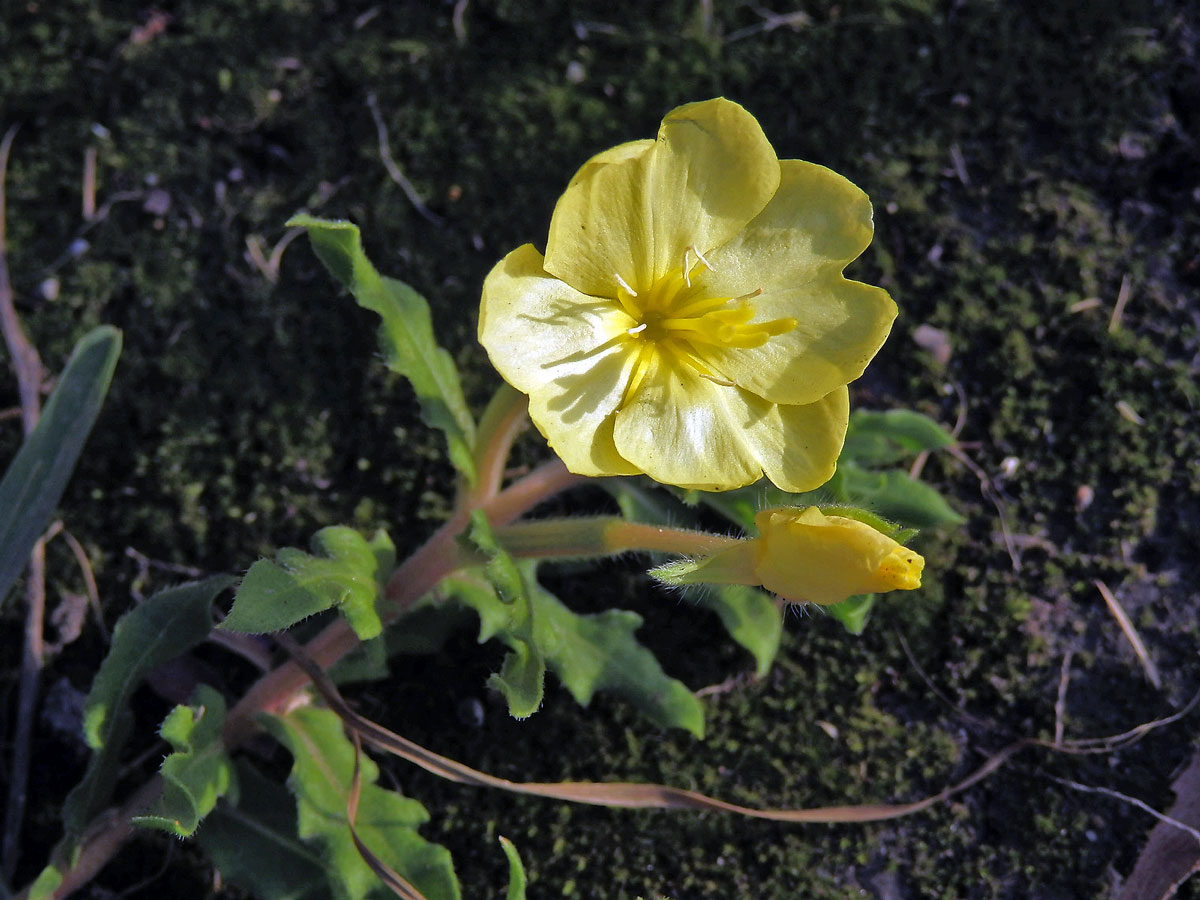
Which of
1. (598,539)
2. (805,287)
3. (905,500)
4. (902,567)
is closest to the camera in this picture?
(902,567)

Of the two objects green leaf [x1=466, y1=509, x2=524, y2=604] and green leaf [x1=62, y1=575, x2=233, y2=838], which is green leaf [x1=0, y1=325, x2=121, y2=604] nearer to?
green leaf [x1=62, y1=575, x2=233, y2=838]

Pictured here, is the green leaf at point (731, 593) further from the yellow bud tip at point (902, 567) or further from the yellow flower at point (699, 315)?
the yellow bud tip at point (902, 567)

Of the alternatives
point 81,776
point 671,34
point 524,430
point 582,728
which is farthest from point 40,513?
point 671,34

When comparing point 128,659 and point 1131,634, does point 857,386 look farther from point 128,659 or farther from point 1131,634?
point 128,659

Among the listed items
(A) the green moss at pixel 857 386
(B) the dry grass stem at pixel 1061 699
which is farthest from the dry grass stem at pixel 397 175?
(B) the dry grass stem at pixel 1061 699

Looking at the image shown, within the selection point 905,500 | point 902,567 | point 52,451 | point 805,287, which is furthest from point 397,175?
point 902,567
